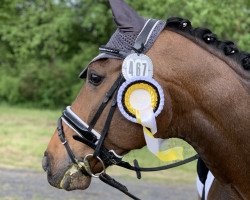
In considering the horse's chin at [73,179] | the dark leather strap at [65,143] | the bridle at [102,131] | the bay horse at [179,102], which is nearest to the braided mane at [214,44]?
the bay horse at [179,102]

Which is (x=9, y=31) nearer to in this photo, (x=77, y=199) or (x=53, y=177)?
(x=77, y=199)

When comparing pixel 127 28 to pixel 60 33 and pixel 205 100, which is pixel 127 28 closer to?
pixel 205 100

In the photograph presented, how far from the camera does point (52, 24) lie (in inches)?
940

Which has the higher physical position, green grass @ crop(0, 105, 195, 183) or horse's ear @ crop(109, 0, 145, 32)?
horse's ear @ crop(109, 0, 145, 32)

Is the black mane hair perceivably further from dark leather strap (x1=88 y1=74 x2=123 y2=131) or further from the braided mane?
dark leather strap (x1=88 y1=74 x2=123 y2=131)

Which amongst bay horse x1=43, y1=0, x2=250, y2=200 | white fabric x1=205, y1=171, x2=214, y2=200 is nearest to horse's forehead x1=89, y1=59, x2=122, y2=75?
bay horse x1=43, y1=0, x2=250, y2=200

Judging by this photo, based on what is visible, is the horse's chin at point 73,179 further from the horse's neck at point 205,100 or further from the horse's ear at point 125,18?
the horse's ear at point 125,18

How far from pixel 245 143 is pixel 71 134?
961 mm

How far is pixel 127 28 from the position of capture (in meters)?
3.03

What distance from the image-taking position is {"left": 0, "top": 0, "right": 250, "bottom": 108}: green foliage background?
480 inches

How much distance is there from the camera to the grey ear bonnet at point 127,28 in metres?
3.01

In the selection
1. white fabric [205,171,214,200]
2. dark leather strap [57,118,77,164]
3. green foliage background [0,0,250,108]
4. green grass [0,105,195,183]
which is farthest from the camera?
green grass [0,105,195,183]

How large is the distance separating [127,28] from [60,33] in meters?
22.1

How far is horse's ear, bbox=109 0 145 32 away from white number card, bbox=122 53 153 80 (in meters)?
0.16
